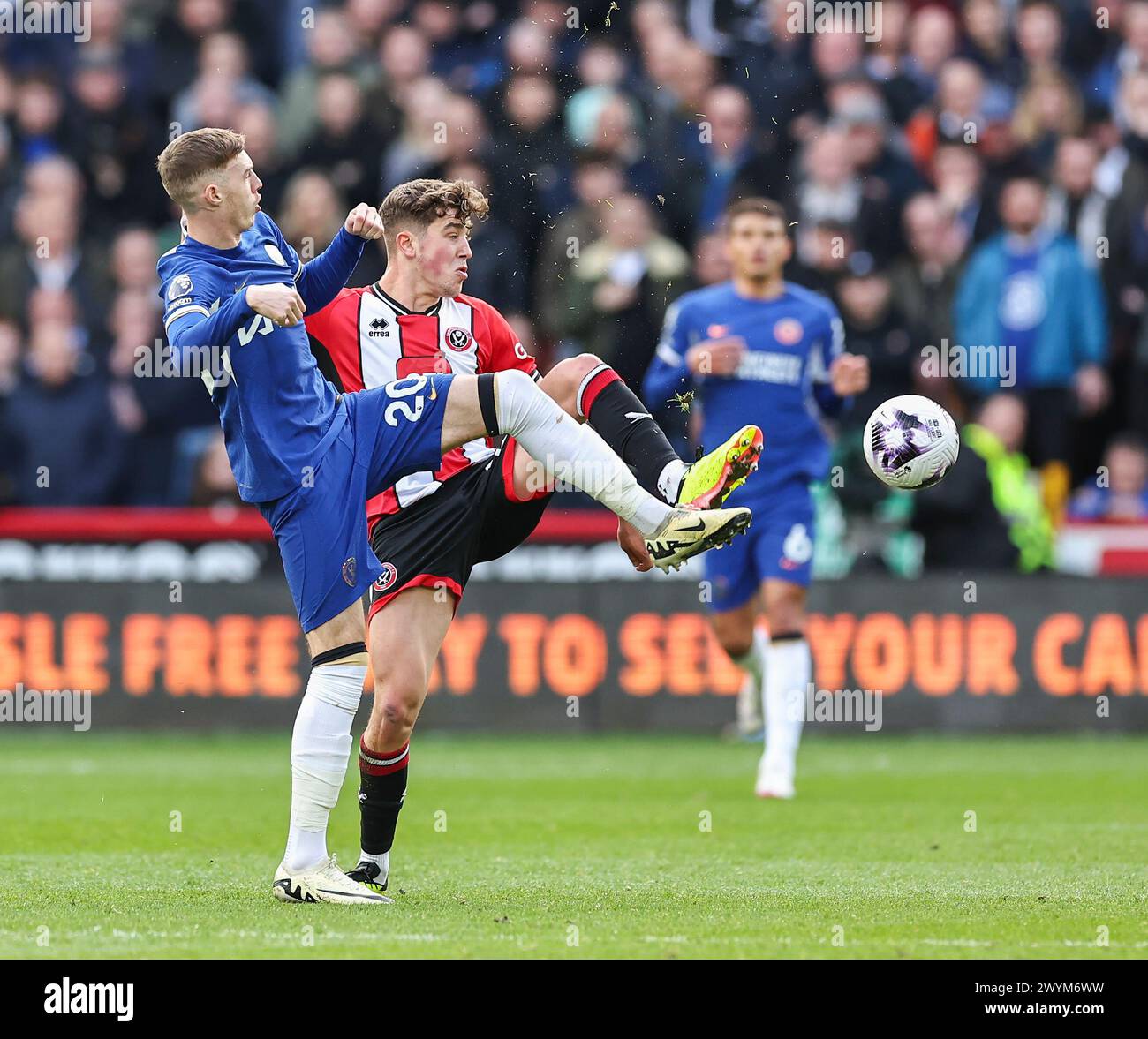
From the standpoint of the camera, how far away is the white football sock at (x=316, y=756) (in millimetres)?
6875

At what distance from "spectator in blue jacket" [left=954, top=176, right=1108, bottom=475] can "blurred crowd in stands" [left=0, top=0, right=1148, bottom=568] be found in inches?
0.8

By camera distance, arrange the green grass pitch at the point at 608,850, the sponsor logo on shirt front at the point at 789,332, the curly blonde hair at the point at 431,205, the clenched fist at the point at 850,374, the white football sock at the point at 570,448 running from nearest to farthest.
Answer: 1. the green grass pitch at the point at 608,850
2. the white football sock at the point at 570,448
3. the curly blonde hair at the point at 431,205
4. the clenched fist at the point at 850,374
5. the sponsor logo on shirt front at the point at 789,332

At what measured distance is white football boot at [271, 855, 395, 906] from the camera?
686 centimetres

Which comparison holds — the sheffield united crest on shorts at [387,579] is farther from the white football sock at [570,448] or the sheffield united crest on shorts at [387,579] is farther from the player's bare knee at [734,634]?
the player's bare knee at [734,634]

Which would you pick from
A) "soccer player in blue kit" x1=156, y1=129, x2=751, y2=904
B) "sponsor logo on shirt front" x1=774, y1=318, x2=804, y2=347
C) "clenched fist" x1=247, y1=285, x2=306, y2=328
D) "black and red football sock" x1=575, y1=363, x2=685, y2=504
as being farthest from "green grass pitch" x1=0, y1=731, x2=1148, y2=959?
"sponsor logo on shirt front" x1=774, y1=318, x2=804, y2=347

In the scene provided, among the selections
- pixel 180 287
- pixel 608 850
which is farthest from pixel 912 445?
pixel 180 287

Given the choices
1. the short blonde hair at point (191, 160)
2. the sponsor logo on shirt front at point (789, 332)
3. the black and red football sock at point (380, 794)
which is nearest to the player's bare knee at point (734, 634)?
the sponsor logo on shirt front at point (789, 332)

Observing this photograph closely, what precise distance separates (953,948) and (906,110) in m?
10.7

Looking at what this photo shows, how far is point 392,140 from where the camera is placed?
1480 cm

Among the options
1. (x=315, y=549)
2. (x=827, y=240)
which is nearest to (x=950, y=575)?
(x=827, y=240)

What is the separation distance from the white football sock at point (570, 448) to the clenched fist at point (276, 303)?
2.65 ft

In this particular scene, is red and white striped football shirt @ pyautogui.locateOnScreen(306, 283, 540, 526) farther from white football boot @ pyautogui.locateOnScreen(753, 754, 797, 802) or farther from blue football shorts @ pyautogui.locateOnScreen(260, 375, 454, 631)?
white football boot @ pyautogui.locateOnScreen(753, 754, 797, 802)

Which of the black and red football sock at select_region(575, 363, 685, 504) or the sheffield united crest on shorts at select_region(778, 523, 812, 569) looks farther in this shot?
the sheffield united crest on shorts at select_region(778, 523, 812, 569)

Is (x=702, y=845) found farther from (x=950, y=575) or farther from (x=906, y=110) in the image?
(x=906, y=110)
